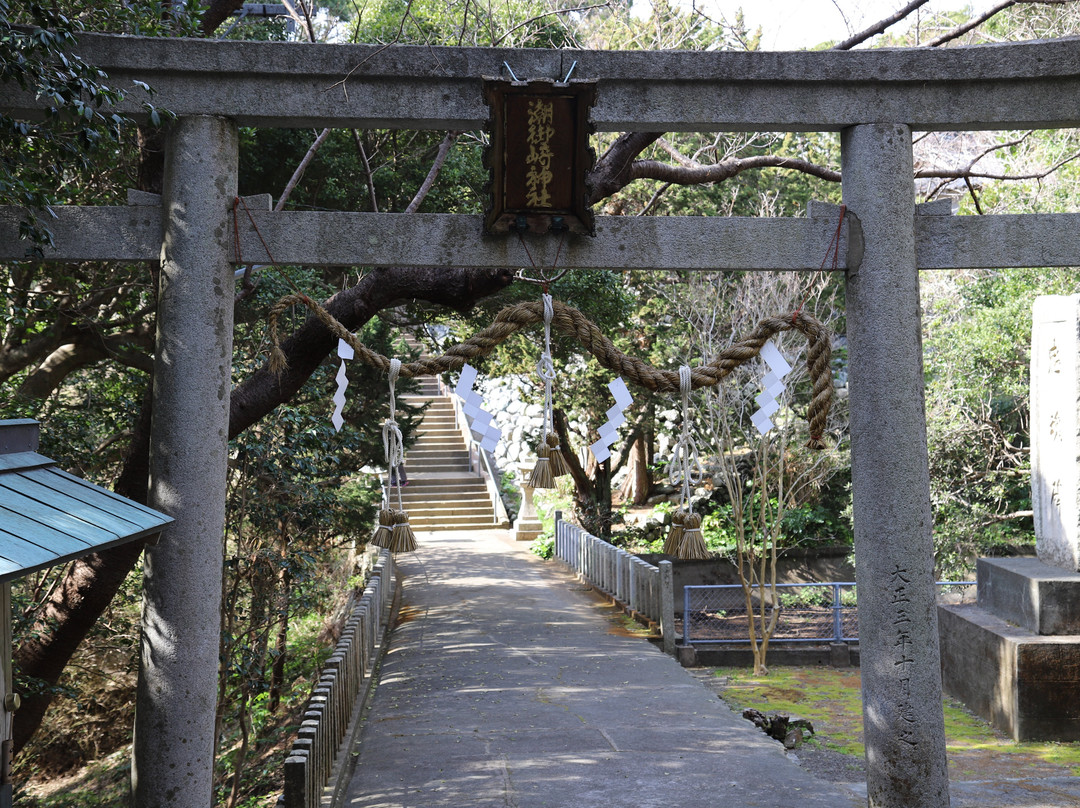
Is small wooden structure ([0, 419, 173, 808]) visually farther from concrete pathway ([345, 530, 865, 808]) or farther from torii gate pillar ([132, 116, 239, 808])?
concrete pathway ([345, 530, 865, 808])

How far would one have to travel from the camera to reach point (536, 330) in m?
13.5

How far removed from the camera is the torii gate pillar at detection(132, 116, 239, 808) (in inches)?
175

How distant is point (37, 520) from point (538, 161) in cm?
281

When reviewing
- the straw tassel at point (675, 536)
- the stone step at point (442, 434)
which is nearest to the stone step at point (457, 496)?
the stone step at point (442, 434)

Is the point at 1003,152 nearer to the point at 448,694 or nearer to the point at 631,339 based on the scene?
the point at 631,339

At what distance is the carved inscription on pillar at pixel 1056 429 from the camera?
26.7 feet

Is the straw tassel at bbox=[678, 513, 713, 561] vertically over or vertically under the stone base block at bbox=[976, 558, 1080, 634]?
over

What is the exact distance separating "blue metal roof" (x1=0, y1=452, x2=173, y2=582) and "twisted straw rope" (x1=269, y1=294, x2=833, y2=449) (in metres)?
1.18

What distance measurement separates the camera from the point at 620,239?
4.77 meters

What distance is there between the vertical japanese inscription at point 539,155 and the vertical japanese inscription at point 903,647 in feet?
8.71

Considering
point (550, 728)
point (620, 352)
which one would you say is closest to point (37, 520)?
point (620, 352)

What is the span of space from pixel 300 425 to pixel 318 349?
1.47m

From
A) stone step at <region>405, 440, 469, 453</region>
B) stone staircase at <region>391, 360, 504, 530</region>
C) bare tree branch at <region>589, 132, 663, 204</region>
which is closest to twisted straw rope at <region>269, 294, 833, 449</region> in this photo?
bare tree branch at <region>589, 132, 663, 204</region>

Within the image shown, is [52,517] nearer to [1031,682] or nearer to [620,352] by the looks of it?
[620,352]
